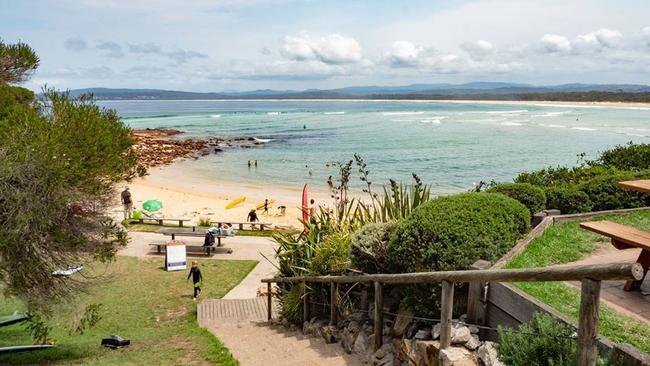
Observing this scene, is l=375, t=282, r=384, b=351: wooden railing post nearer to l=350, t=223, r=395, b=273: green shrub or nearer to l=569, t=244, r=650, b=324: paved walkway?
l=350, t=223, r=395, b=273: green shrub

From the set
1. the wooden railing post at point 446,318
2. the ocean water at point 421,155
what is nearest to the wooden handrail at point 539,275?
the wooden railing post at point 446,318

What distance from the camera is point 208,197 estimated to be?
31.4m

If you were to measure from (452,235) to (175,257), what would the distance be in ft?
37.1

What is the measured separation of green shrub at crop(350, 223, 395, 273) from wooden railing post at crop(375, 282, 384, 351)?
2.16 feet

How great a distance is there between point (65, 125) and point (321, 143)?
172 feet

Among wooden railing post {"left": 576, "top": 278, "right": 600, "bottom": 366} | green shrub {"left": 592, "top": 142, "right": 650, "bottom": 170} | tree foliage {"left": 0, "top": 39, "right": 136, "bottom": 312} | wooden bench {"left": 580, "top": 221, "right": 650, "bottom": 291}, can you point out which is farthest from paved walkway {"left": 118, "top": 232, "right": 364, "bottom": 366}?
green shrub {"left": 592, "top": 142, "right": 650, "bottom": 170}

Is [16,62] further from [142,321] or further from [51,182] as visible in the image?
[142,321]

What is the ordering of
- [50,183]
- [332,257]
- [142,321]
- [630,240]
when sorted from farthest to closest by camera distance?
[142,321] < [332,257] < [50,183] < [630,240]

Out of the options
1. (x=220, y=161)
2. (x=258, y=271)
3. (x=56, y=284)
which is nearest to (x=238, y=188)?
(x=220, y=161)

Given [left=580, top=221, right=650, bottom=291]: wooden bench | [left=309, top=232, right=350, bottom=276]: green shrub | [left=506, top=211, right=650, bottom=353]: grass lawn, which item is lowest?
[left=309, top=232, right=350, bottom=276]: green shrub

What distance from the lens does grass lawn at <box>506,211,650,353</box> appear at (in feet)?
14.7

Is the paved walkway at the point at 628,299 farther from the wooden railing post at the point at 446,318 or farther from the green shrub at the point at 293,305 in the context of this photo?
the green shrub at the point at 293,305

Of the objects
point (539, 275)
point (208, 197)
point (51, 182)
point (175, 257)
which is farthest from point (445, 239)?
point (208, 197)

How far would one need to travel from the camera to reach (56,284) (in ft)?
30.5
